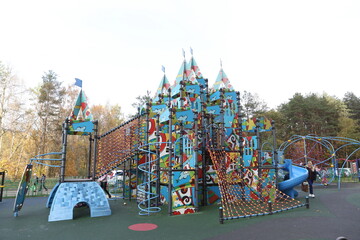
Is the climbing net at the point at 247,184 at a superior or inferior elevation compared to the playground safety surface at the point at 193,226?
superior

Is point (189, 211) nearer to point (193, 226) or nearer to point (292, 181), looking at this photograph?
point (193, 226)

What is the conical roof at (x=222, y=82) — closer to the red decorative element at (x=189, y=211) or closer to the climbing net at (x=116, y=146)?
the climbing net at (x=116, y=146)

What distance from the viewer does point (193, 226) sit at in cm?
657

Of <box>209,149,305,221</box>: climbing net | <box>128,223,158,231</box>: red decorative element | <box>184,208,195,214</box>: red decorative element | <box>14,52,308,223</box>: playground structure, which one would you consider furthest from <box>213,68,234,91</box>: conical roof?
<box>128,223,158,231</box>: red decorative element

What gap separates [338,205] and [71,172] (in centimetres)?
2997

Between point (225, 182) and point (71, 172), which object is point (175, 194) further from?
point (71, 172)

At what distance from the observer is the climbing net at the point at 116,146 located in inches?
433

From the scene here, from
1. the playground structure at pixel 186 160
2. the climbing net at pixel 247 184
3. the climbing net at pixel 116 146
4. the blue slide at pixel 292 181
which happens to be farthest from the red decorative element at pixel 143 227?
the blue slide at pixel 292 181

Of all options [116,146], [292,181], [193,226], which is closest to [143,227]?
[193,226]

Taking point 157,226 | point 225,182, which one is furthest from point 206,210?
point 157,226

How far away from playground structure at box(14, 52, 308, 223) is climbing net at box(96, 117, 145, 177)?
0.15 ft

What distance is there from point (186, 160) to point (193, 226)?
8.87 ft

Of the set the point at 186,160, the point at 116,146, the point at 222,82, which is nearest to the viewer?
the point at 186,160

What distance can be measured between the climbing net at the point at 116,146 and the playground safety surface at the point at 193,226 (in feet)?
9.31
